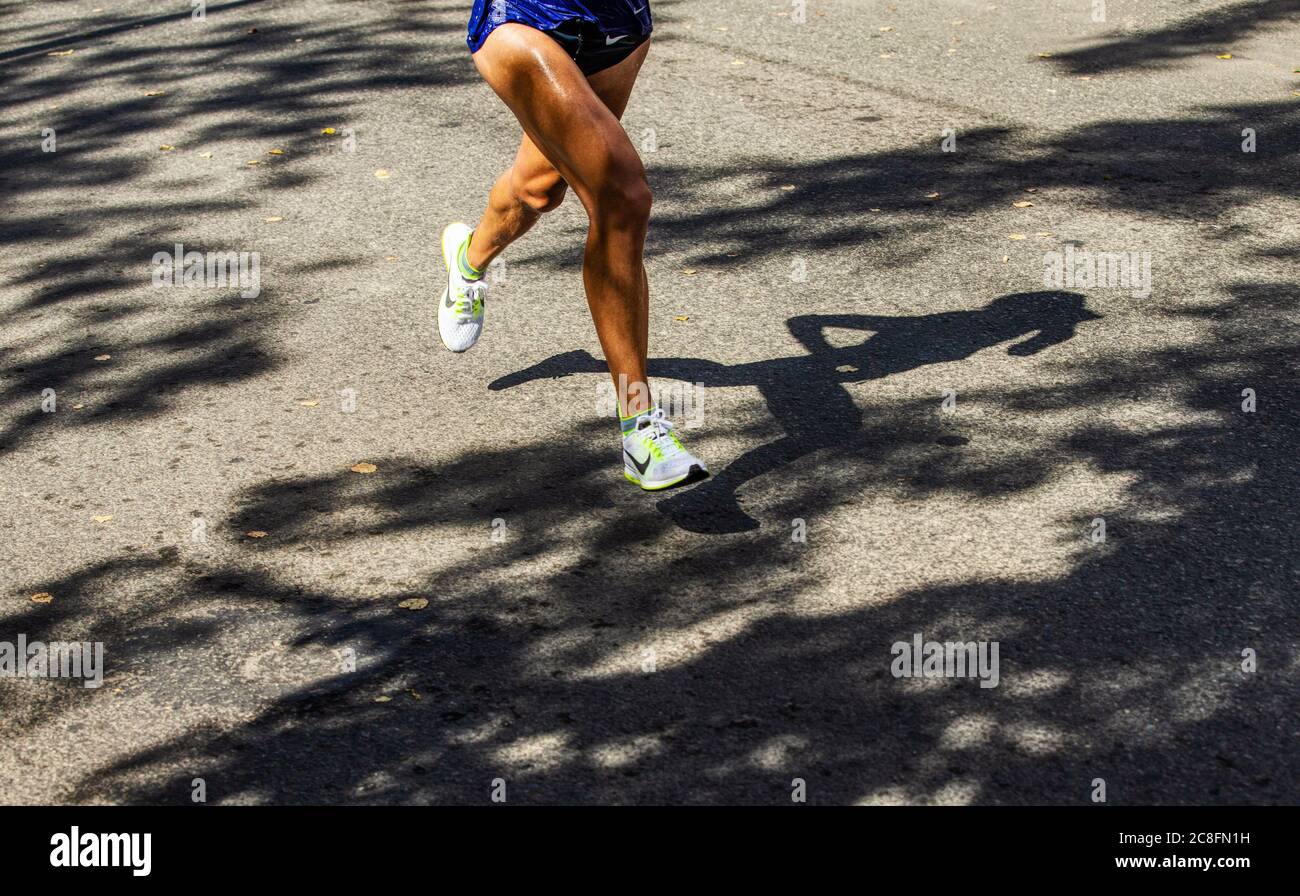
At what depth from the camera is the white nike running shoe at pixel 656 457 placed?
4.55m

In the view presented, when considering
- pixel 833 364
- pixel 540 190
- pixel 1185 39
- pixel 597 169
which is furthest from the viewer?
pixel 1185 39

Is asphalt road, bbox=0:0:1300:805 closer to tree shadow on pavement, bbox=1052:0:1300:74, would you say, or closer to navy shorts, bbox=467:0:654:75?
tree shadow on pavement, bbox=1052:0:1300:74

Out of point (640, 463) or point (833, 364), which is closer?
point (640, 463)

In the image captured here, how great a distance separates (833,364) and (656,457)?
1.33 metres

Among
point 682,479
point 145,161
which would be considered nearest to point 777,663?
point 682,479

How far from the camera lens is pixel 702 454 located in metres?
5.08

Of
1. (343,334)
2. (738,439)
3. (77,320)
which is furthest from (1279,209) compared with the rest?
(77,320)

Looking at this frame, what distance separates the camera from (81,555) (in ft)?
15.2

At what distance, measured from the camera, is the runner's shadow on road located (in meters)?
5.05

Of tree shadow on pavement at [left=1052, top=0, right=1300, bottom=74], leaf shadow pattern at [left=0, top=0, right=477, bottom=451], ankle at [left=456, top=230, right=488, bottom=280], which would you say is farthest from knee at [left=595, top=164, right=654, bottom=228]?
tree shadow on pavement at [left=1052, top=0, right=1300, bottom=74]

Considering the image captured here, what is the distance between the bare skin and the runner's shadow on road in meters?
0.51

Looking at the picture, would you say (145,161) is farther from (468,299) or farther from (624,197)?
(624,197)

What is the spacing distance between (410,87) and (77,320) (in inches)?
139

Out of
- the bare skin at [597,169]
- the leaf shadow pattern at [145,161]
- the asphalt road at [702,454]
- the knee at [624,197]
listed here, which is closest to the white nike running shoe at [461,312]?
the asphalt road at [702,454]
